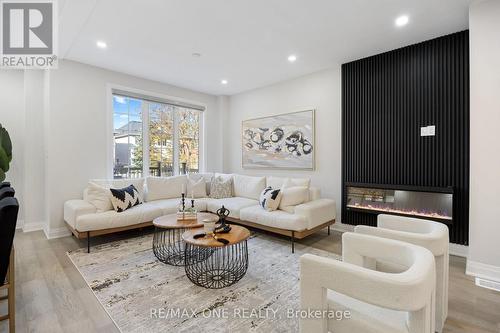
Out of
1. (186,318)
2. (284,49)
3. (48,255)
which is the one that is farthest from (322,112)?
(48,255)

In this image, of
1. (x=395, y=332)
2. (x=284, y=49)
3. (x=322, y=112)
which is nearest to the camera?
(x=395, y=332)

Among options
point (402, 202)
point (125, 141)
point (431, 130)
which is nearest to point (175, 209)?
point (125, 141)

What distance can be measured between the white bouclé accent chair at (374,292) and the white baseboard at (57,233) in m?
4.02

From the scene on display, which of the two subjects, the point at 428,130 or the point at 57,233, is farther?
the point at 57,233

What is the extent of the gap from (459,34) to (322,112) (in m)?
1.96

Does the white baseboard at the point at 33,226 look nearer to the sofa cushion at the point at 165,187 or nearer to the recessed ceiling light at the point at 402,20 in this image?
the sofa cushion at the point at 165,187

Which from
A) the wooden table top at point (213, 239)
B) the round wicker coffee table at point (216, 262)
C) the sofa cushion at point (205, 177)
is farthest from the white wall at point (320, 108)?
the wooden table top at point (213, 239)

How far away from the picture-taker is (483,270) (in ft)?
8.25

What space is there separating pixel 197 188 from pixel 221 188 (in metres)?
0.48

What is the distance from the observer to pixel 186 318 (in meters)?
1.89

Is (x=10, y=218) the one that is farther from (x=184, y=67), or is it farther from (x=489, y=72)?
(x=489, y=72)

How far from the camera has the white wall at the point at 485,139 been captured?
2.48m

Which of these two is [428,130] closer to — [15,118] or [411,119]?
[411,119]

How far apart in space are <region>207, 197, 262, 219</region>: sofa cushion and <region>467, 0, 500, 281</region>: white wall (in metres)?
2.79
